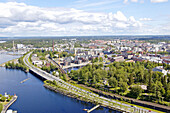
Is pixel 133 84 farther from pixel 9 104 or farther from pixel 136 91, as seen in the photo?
pixel 9 104

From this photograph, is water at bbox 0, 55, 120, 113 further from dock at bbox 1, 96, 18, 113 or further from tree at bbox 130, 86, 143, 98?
tree at bbox 130, 86, 143, 98

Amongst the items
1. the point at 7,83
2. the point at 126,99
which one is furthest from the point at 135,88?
the point at 7,83

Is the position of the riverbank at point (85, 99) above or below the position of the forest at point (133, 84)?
below

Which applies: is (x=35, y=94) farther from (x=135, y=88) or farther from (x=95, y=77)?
(x=135, y=88)

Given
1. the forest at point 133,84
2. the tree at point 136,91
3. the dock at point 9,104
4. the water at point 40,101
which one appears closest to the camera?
the dock at point 9,104

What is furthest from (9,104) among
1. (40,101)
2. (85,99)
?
(85,99)

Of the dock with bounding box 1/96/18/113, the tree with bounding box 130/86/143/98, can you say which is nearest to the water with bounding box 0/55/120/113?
the dock with bounding box 1/96/18/113

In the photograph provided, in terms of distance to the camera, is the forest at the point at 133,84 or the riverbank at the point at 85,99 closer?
the riverbank at the point at 85,99

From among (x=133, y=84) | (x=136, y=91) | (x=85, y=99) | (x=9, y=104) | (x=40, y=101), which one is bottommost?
(x=40, y=101)

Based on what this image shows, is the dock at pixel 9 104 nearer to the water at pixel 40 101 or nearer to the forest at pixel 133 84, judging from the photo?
the water at pixel 40 101

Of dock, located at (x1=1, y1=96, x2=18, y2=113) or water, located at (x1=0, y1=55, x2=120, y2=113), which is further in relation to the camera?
water, located at (x1=0, y1=55, x2=120, y2=113)

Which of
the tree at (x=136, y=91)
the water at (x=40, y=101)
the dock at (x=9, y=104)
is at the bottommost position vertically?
the water at (x=40, y=101)

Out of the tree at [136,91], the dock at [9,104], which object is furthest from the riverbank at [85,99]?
the dock at [9,104]
